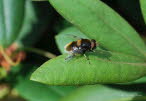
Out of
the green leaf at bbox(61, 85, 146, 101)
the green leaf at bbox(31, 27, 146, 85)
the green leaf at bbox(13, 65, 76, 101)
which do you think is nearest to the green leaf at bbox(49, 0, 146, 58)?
the green leaf at bbox(31, 27, 146, 85)

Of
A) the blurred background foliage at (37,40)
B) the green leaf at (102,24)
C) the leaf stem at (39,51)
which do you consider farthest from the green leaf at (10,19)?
the green leaf at (102,24)

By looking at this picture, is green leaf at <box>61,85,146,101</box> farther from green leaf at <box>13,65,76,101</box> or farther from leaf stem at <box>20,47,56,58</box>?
leaf stem at <box>20,47,56,58</box>

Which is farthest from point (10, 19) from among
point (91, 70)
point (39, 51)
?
point (91, 70)

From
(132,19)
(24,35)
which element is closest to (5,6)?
(24,35)

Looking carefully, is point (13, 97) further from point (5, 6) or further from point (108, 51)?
point (108, 51)

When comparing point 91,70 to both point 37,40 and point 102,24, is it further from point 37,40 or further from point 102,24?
point 37,40

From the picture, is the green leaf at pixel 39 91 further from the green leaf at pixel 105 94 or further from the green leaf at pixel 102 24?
the green leaf at pixel 102 24
